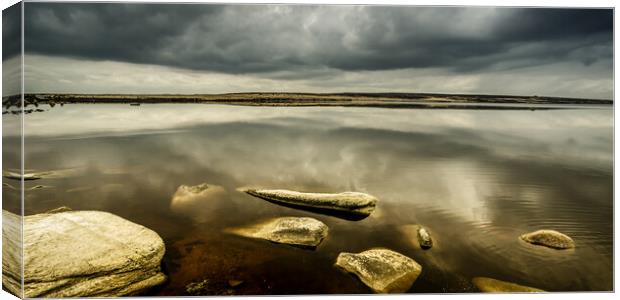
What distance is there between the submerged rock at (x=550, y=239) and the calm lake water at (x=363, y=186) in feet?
0.26

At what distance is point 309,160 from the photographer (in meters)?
4.46

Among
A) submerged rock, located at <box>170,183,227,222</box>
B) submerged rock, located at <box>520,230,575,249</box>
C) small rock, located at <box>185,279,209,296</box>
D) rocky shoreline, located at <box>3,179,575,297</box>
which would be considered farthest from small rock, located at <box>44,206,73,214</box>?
submerged rock, located at <box>520,230,575,249</box>

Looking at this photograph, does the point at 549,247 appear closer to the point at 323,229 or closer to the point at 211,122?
the point at 323,229

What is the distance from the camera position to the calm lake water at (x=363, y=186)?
3738 millimetres

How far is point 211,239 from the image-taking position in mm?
3877

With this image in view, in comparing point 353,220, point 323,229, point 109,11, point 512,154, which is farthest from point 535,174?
point 109,11

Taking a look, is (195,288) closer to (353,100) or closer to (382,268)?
(382,268)

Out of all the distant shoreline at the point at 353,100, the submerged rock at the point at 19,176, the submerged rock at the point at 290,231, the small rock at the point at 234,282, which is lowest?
the small rock at the point at 234,282

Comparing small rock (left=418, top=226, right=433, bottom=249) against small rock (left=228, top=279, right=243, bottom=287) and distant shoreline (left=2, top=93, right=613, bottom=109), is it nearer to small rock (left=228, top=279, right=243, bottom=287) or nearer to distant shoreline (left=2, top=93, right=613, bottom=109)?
distant shoreline (left=2, top=93, right=613, bottom=109)

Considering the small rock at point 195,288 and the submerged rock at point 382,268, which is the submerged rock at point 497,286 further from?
the small rock at point 195,288

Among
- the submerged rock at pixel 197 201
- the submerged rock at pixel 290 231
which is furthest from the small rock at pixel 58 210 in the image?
the submerged rock at pixel 290 231

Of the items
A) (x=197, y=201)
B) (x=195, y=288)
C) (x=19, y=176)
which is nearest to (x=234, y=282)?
(x=195, y=288)

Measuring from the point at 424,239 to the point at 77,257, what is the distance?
3.82m

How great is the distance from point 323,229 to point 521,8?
11.7ft
